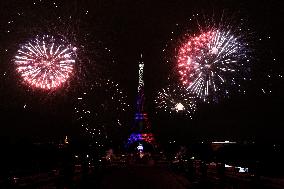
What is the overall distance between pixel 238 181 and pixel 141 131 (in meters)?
90.4

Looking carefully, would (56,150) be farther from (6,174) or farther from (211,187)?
(6,174)

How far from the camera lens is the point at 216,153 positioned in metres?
54.3

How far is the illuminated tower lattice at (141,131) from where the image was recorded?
106m

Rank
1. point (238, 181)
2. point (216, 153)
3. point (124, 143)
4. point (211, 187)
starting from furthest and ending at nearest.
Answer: point (124, 143)
point (216, 153)
point (211, 187)
point (238, 181)

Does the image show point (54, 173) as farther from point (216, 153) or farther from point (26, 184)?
point (216, 153)

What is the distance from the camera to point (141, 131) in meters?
106

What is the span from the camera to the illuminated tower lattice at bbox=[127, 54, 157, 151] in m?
106

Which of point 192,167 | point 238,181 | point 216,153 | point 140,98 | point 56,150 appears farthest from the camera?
point 140,98

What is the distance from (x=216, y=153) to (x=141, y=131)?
52186mm

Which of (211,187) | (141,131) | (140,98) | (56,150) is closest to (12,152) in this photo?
(56,150)

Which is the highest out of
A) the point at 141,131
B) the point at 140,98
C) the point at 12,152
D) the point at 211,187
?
the point at 140,98

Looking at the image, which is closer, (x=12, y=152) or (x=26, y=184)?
(x=26, y=184)

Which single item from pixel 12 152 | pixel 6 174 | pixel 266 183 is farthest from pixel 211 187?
pixel 12 152

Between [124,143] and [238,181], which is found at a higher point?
[124,143]
